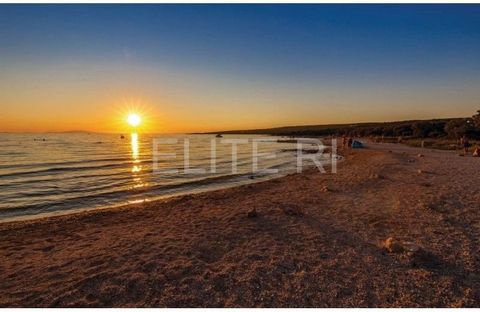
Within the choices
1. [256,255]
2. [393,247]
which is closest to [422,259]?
[393,247]

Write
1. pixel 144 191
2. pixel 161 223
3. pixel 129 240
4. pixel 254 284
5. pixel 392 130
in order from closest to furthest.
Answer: pixel 254 284 < pixel 129 240 < pixel 161 223 < pixel 144 191 < pixel 392 130

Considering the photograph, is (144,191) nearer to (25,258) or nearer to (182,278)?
(25,258)

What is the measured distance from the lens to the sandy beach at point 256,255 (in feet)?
17.2

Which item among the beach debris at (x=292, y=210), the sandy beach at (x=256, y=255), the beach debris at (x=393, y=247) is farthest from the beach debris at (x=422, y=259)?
the beach debris at (x=292, y=210)

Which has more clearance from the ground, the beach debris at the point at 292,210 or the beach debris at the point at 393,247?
the beach debris at the point at 393,247

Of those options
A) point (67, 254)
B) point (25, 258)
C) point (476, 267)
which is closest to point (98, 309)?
point (67, 254)

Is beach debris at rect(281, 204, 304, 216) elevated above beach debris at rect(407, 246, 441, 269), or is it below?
below

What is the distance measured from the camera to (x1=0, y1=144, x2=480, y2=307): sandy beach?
524 centimetres

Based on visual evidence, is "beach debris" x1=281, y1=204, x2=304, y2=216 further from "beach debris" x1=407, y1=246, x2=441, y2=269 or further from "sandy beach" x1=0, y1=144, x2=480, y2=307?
"beach debris" x1=407, y1=246, x2=441, y2=269

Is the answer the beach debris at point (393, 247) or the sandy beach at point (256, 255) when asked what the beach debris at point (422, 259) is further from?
the beach debris at point (393, 247)

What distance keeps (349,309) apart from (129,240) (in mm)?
6110

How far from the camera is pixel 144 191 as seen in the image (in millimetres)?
17047

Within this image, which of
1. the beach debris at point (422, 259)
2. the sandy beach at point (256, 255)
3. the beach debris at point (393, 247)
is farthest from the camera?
the beach debris at point (393, 247)

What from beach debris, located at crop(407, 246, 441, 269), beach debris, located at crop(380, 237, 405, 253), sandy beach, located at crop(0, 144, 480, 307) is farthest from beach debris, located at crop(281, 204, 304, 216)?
beach debris, located at crop(407, 246, 441, 269)
